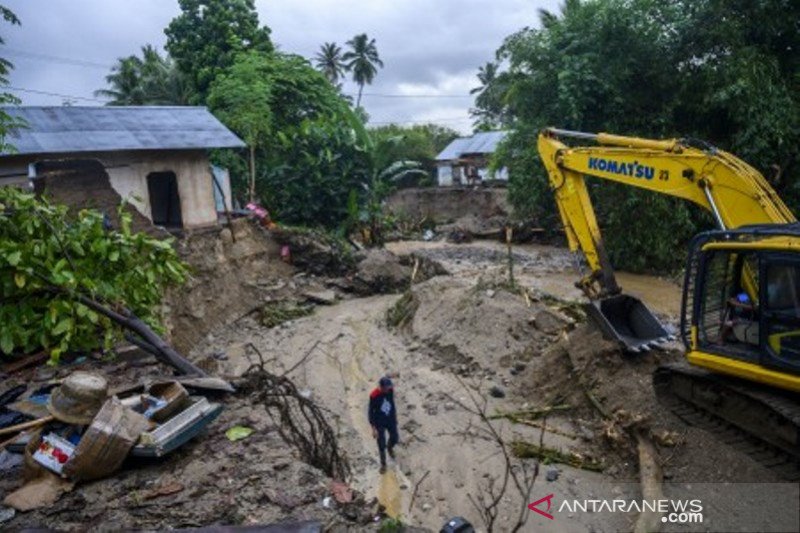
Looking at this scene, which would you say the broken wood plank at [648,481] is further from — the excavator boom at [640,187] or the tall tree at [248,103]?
the tall tree at [248,103]

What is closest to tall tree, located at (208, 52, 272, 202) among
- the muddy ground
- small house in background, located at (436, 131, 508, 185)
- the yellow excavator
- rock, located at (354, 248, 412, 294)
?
rock, located at (354, 248, 412, 294)

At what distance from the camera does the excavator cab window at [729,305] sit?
18.3 feet

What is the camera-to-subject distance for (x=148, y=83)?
2419cm

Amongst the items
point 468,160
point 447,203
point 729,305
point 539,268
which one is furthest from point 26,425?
point 468,160

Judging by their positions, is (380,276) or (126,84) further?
(126,84)

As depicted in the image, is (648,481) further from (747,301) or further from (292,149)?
(292,149)

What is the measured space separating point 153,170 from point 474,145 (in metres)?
21.3

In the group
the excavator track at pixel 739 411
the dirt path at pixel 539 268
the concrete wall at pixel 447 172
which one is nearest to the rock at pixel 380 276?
the dirt path at pixel 539 268

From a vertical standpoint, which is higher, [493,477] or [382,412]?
[382,412]

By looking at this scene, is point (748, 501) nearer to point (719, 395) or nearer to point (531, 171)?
point (719, 395)

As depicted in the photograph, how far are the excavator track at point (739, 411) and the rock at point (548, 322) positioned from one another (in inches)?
136

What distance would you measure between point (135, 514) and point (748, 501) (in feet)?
16.7

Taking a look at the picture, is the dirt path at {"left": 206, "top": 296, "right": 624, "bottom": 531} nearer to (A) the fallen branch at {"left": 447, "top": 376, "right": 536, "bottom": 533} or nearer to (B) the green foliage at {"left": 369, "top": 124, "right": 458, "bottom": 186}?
(A) the fallen branch at {"left": 447, "top": 376, "right": 536, "bottom": 533}

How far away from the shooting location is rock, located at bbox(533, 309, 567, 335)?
1048 cm
